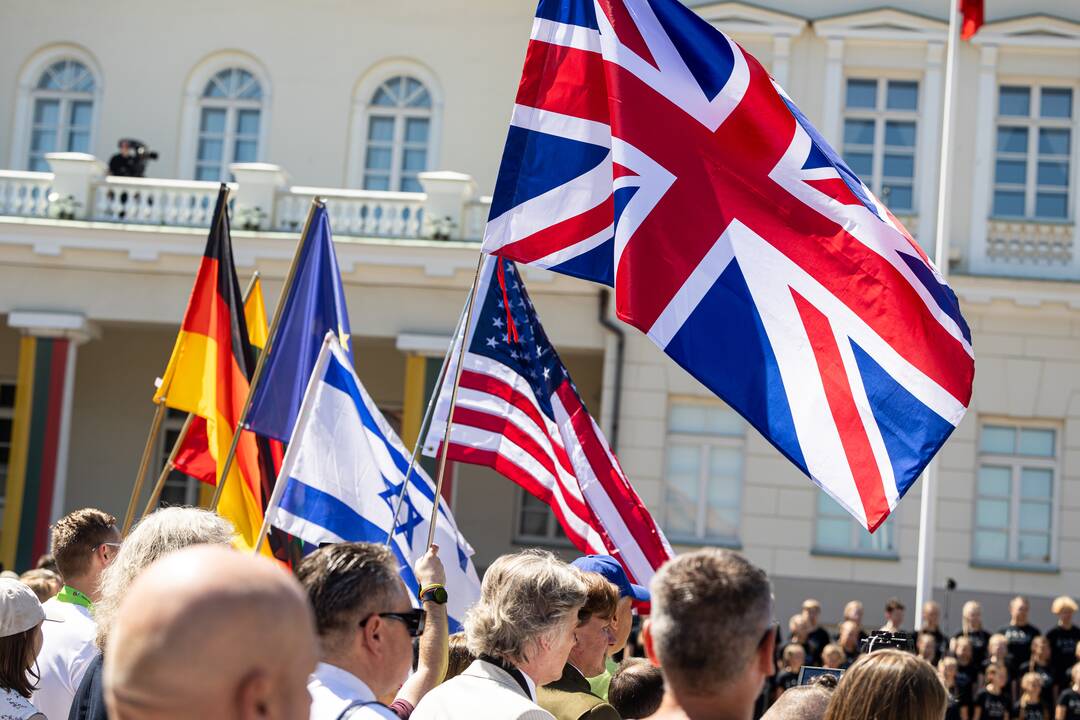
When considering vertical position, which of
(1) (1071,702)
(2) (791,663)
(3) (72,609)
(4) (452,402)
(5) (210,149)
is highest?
(5) (210,149)

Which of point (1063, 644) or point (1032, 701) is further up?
point (1063, 644)

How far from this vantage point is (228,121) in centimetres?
2155

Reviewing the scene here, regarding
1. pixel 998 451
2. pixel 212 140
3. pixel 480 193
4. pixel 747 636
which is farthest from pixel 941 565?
pixel 747 636

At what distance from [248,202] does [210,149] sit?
100 inches

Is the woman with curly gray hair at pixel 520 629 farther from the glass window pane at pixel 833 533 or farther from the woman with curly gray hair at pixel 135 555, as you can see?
the glass window pane at pixel 833 533

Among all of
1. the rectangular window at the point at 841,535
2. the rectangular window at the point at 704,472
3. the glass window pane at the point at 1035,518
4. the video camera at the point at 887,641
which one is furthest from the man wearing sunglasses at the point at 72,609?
the glass window pane at the point at 1035,518

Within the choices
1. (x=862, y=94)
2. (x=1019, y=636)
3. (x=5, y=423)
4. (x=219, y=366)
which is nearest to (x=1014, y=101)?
(x=862, y=94)

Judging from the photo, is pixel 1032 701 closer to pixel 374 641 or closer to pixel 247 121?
pixel 374 641

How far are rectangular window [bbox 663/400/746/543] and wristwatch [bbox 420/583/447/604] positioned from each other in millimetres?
14812

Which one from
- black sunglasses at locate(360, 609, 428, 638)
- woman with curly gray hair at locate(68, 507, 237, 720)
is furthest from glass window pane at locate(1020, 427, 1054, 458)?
black sunglasses at locate(360, 609, 428, 638)

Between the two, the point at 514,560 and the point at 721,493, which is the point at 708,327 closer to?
the point at 514,560

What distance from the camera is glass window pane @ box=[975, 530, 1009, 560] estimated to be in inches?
741

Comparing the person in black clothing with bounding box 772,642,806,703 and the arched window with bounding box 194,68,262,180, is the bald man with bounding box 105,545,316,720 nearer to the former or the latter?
the person in black clothing with bounding box 772,642,806,703

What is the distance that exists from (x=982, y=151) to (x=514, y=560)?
16671mm
